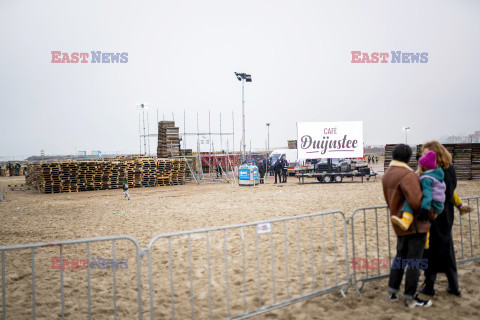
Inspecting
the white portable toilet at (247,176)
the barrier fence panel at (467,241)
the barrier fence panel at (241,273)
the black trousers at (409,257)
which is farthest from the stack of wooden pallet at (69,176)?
the black trousers at (409,257)

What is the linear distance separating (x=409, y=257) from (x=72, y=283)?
5.05m

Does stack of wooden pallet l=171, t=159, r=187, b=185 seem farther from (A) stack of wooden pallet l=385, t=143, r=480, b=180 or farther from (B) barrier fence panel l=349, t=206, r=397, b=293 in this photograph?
(B) barrier fence panel l=349, t=206, r=397, b=293

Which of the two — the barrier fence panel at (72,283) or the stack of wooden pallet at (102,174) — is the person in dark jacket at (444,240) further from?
the stack of wooden pallet at (102,174)

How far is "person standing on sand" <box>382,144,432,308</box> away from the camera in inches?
144

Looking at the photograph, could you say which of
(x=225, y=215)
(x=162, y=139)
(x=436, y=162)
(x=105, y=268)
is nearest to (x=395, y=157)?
(x=436, y=162)

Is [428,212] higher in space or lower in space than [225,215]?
higher

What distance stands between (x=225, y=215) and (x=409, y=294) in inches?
283

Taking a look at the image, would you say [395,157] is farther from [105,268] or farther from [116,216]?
[116,216]

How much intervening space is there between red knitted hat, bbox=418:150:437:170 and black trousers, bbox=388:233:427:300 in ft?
2.59

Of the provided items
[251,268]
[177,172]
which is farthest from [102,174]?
[251,268]

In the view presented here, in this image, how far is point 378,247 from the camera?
5.28 meters

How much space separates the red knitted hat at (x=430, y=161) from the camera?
151 inches

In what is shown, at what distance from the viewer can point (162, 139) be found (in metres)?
30.9

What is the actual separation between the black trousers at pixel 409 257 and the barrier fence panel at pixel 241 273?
0.68 meters
